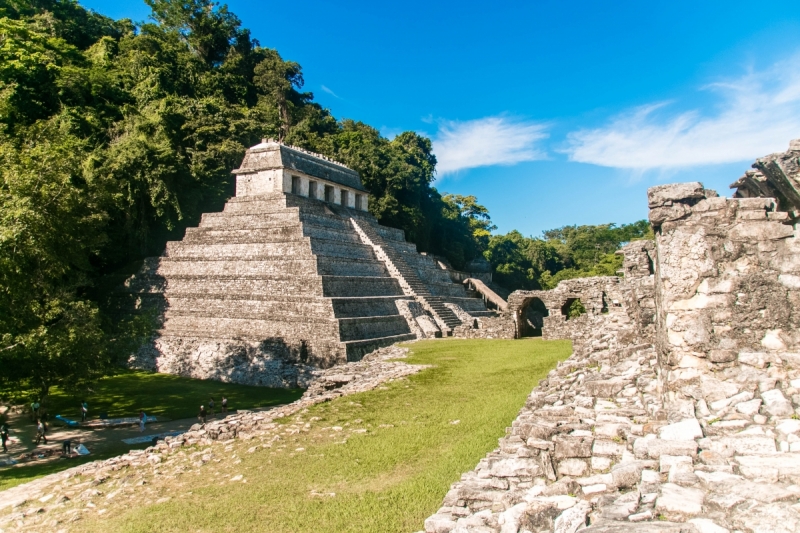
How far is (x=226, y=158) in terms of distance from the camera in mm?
28719

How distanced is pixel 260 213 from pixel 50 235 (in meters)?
12.9

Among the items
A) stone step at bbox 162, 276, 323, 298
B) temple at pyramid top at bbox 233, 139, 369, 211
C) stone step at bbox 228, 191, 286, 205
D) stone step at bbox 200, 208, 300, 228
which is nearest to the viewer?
stone step at bbox 162, 276, 323, 298

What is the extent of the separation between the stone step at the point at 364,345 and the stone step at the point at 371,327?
31cm

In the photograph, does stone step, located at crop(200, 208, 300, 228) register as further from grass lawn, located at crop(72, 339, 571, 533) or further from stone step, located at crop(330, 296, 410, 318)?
grass lawn, located at crop(72, 339, 571, 533)

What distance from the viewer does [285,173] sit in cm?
2617

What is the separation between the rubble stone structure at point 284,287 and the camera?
17938 millimetres

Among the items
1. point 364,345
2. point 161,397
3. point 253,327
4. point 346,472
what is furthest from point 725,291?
point 253,327

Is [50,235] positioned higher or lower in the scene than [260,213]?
lower

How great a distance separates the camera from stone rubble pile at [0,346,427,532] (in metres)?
6.50

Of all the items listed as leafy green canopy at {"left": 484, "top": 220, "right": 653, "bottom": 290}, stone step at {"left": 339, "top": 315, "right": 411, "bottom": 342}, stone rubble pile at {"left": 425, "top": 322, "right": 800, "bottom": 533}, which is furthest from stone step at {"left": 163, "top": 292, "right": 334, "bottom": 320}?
leafy green canopy at {"left": 484, "top": 220, "right": 653, "bottom": 290}

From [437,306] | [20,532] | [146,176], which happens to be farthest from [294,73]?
[20,532]

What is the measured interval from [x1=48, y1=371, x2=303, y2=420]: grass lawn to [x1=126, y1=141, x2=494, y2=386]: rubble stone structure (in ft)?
2.64

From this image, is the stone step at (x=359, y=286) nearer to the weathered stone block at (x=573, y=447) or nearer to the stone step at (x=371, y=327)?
the stone step at (x=371, y=327)

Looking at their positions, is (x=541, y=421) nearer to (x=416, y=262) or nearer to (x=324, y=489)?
(x=324, y=489)
